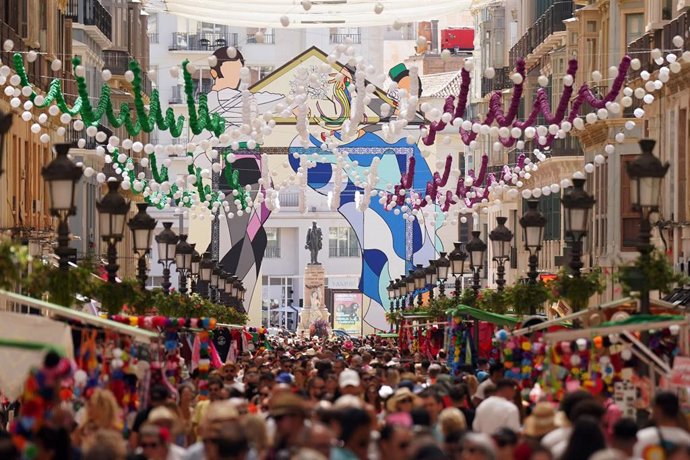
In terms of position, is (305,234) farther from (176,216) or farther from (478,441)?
(478,441)

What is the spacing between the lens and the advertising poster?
97.8 meters

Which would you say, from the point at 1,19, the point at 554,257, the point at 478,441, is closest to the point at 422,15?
the point at 1,19

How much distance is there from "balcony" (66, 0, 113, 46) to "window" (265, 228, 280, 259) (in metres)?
44.1

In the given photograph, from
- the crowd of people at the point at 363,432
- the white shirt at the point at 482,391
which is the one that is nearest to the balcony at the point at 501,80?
the white shirt at the point at 482,391

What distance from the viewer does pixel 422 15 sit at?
41.2 meters

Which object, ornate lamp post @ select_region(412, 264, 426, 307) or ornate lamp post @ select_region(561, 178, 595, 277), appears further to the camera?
ornate lamp post @ select_region(412, 264, 426, 307)

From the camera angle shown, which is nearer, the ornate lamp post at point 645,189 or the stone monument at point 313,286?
the ornate lamp post at point 645,189

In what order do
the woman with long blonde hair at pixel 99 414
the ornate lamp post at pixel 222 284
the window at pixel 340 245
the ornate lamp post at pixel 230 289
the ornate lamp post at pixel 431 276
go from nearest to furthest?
the woman with long blonde hair at pixel 99 414 → the ornate lamp post at pixel 431 276 → the ornate lamp post at pixel 222 284 → the ornate lamp post at pixel 230 289 → the window at pixel 340 245

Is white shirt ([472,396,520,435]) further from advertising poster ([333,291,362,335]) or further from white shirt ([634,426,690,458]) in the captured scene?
advertising poster ([333,291,362,335])

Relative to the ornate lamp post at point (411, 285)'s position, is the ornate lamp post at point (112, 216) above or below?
above

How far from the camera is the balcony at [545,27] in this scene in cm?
5406

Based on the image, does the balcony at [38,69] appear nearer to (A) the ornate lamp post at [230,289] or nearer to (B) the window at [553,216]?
(A) the ornate lamp post at [230,289]

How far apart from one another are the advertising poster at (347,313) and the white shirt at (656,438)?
83.2 meters

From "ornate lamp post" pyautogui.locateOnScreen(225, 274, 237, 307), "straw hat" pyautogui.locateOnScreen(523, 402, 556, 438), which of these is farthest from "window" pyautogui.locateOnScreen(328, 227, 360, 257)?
"straw hat" pyautogui.locateOnScreen(523, 402, 556, 438)
